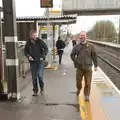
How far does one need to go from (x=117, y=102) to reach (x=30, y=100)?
240 cm

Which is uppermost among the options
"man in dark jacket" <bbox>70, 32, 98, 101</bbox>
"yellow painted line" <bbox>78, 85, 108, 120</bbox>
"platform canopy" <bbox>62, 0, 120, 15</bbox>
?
"platform canopy" <bbox>62, 0, 120, 15</bbox>

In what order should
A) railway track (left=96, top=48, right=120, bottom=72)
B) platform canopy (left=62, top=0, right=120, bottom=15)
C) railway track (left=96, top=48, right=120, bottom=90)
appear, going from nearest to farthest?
1. railway track (left=96, top=48, right=120, bottom=90)
2. railway track (left=96, top=48, right=120, bottom=72)
3. platform canopy (left=62, top=0, right=120, bottom=15)

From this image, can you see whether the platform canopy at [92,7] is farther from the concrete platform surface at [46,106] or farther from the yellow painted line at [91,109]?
the yellow painted line at [91,109]

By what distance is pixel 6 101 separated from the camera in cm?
808

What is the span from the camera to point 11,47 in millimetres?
7988

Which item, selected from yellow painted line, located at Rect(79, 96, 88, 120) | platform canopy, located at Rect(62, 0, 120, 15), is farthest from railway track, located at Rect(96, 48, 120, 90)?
platform canopy, located at Rect(62, 0, 120, 15)

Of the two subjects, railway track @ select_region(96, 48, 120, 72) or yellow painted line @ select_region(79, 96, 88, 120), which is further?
railway track @ select_region(96, 48, 120, 72)

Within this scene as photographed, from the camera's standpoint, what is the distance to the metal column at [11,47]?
7855mm

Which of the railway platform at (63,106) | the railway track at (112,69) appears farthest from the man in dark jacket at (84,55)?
the railway track at (112,69)

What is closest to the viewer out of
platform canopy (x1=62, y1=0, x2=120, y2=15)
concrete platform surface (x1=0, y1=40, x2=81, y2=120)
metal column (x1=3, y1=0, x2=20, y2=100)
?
concrete platform surface (x1=0, y1=40, x2=81, y2=120)

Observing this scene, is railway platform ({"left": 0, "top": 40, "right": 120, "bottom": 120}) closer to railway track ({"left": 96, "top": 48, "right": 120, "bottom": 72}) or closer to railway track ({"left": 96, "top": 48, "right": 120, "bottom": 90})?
railway track ({"left": 96, "top": 48, "right": 120, "bottom": 90})

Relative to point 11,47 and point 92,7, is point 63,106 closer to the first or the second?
point 11,47

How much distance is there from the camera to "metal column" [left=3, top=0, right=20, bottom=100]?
7855 millimetres

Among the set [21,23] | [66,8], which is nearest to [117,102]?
[21,23]
